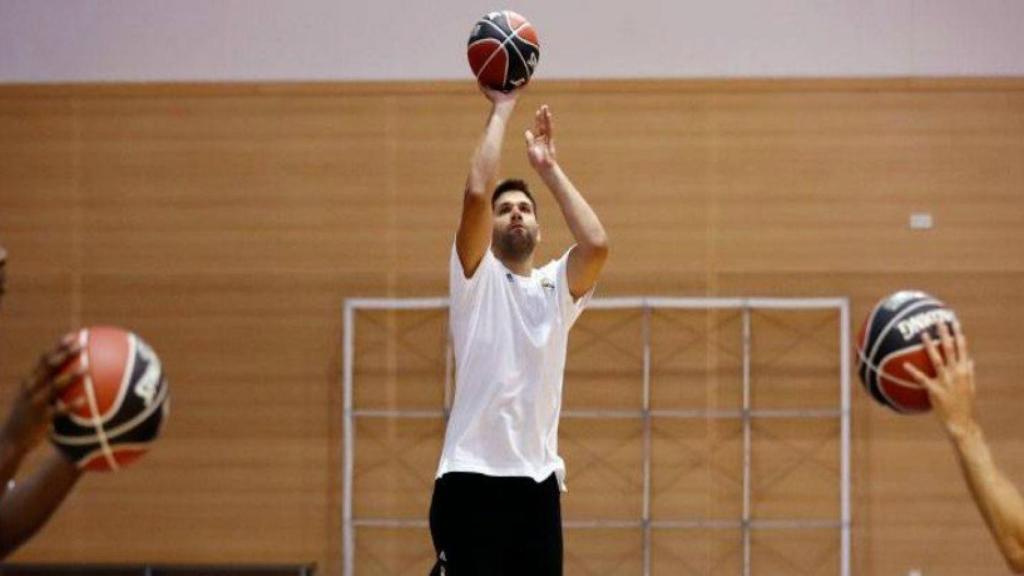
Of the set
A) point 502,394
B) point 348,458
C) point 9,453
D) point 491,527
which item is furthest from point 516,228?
point 348,458

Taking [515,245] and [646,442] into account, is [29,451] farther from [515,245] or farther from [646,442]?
[646,442]

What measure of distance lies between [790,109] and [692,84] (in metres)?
Result: 0.66

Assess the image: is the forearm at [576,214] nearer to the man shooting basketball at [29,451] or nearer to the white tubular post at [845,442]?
the man shooting basketball at [29,451]

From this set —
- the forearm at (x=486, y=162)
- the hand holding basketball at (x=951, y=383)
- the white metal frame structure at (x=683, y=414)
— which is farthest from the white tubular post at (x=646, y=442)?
the hand holding basketball at (x=951, y=383)

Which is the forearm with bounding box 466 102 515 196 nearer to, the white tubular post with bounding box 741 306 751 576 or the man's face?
the man's face

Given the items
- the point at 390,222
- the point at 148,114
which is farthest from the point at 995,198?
the point at 148,114

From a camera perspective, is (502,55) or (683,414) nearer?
(502,55)

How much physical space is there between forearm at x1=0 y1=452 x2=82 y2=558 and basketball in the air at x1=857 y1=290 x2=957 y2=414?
6.05 feet

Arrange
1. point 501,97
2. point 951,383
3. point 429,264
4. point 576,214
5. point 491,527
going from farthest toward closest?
point 429,264
point 501,97
point 576,214
point 491,527
point 951,383

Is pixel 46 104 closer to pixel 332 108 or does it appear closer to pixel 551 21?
pixel 332 108

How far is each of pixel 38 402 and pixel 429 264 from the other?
21.0ft

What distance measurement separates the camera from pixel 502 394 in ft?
17.4

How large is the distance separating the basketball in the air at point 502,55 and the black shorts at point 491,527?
1627 mm

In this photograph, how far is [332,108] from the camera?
930cm
